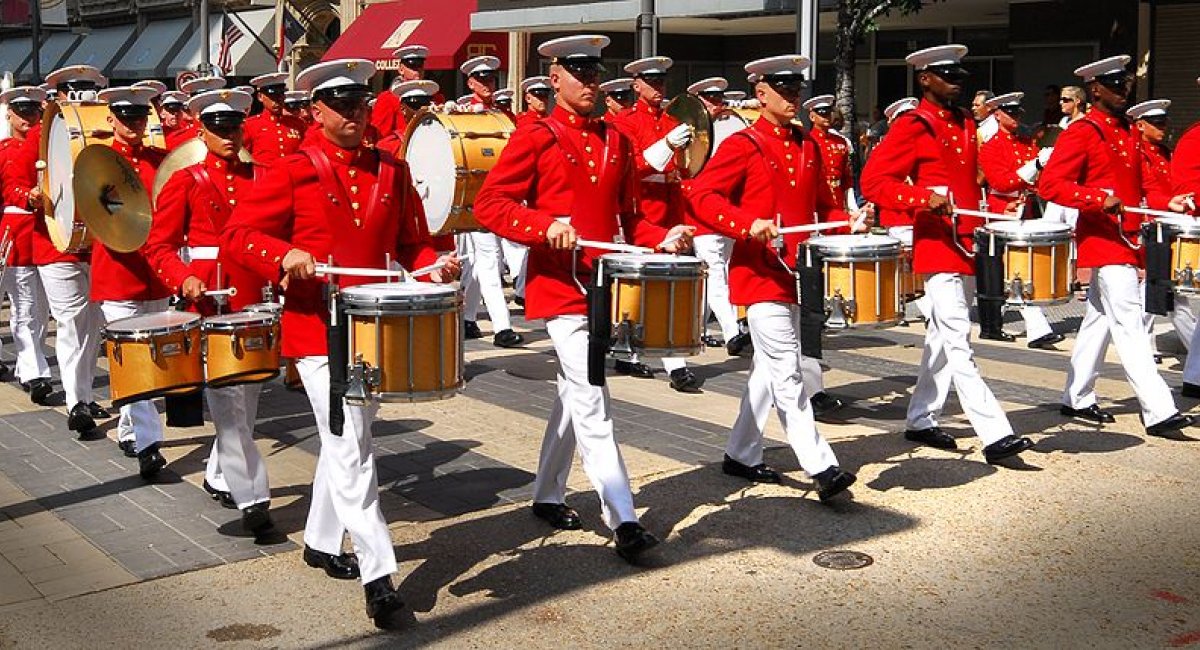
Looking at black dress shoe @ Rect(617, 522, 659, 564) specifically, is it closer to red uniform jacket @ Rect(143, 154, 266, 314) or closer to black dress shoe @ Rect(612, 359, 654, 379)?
red uniform jacket @ Rect(143, 154, 266, 314)

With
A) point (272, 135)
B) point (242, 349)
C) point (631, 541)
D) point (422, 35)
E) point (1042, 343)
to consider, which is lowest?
point (631, 541)

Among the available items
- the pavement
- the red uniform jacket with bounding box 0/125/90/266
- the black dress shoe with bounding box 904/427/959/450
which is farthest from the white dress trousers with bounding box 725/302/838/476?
the red uniform jacket with bounding box 0/125/90/266

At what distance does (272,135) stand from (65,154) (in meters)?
3.30

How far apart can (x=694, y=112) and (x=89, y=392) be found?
16.0ft

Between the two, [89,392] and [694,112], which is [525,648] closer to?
[89,392]

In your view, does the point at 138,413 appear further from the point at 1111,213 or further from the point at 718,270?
the point at 718,270

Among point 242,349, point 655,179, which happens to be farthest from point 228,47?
point 242,349

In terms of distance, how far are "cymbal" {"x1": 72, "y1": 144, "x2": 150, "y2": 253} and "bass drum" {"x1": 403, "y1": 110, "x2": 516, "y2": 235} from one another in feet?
14.4

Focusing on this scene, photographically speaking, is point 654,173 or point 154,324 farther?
point 654,173

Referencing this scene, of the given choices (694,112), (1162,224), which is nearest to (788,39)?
(694,112)

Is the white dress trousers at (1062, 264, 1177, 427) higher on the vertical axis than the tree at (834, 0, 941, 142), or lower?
lower

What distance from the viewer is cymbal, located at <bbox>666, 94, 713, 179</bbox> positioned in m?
11.9

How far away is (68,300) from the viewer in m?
9.97

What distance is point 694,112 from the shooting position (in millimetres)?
11961
